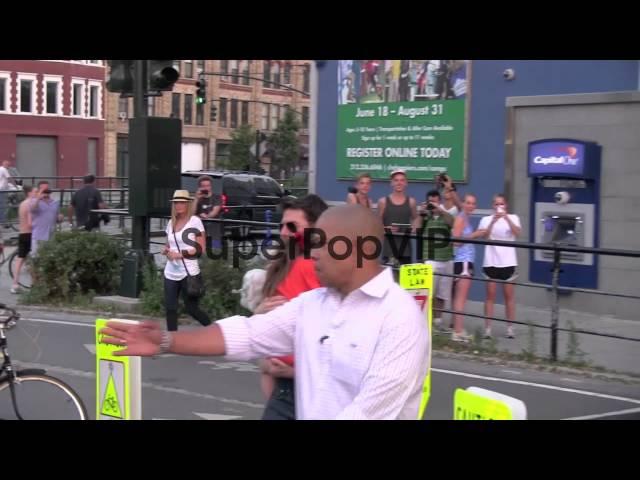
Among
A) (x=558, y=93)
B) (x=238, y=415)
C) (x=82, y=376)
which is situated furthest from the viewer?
(x=558, y=93)

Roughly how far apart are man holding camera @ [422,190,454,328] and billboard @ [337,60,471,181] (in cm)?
333

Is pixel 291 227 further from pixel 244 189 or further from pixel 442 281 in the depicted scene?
pixel 244 189

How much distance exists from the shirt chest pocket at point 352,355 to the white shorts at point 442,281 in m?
8.60

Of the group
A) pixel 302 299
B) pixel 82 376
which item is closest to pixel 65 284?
pixel 82 376

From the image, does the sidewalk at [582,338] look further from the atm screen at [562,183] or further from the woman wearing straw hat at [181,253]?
the woman wearing straw hat at [181,253]

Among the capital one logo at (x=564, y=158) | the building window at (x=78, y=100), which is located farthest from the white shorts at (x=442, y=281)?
the building window at (x=78, y=100)

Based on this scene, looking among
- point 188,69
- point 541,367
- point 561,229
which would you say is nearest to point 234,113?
point 188,69

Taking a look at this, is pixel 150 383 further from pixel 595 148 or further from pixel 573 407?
pixel 595 148

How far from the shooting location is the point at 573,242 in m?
14.2

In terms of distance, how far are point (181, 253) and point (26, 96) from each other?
50.6m

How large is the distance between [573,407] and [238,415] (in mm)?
2852

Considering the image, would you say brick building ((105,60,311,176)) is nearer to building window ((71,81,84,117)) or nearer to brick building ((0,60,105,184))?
brick building ((0,60,105,184))

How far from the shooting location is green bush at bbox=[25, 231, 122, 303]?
14469mm

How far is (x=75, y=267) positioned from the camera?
14.6 m
